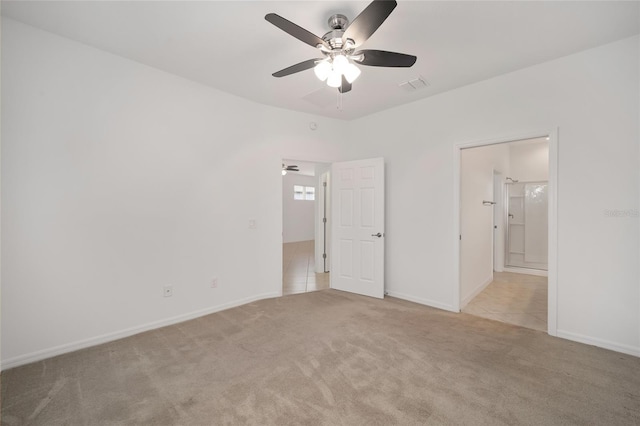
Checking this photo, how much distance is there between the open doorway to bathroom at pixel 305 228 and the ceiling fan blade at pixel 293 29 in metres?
2.45

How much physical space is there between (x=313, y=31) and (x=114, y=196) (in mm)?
2448

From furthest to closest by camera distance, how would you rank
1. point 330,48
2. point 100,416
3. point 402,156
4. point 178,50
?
point 402,156, point 178,50, point 330,48, point 100,416

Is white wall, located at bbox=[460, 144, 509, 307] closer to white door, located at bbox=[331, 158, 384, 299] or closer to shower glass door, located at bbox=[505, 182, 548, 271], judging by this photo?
white door, located at bbox=[331, 158, 384, 299]

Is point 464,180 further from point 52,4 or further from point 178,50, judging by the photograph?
point 52,4

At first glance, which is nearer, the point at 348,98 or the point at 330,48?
the point at 330,48

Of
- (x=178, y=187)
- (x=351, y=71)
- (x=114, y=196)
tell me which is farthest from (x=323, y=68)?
(x=114, y=196)

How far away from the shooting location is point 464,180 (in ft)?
12.6

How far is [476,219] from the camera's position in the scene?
4312mm

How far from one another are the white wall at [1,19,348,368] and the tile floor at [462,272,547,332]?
301cm

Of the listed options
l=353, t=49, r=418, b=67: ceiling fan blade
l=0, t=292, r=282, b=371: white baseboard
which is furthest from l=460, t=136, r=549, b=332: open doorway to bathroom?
l=0, t=292, r=282, b=371: white baseboard

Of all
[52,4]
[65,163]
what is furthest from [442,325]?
[52,4]

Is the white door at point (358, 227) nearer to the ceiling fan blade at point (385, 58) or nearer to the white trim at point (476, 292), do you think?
the white trim at point (476, 292)

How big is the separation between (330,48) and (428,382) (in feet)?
8.48

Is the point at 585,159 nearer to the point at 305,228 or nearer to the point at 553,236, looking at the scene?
the point at 553,236
